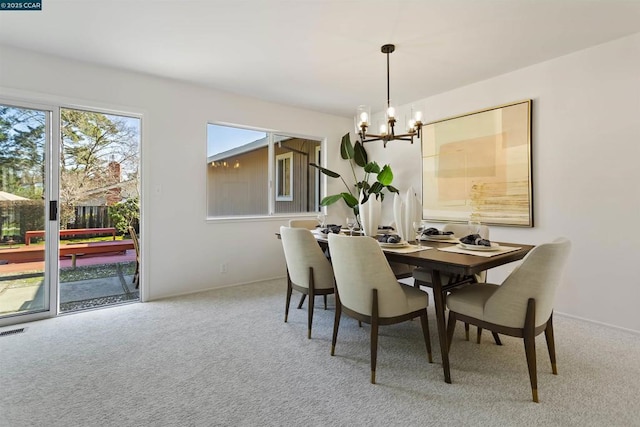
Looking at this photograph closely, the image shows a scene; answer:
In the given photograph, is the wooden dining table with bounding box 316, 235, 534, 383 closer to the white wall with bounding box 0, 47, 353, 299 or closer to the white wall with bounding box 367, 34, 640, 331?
the white wall with bounding box 367, 34, 640, 331

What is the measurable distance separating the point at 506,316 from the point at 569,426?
55cm

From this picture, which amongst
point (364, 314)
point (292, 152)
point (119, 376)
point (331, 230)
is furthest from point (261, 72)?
point (119, 376)

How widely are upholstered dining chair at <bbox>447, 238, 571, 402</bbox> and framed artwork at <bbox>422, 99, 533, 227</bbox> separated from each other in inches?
69.4

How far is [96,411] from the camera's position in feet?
5.45

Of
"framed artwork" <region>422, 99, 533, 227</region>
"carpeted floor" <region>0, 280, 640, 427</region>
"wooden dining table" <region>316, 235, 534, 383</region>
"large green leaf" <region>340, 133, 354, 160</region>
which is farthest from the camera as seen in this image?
"large green leaf" <region>340, 133, 354, 160</region>

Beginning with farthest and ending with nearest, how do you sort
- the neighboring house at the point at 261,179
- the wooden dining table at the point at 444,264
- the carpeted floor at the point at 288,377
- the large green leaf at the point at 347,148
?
the large green leaf at the point at 347,148
the neighboring house at the point at 261,179
the wooden dining table at the point at 444,264
the carpeted floor at the point at 288,377

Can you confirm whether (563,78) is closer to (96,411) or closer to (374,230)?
(374,230)

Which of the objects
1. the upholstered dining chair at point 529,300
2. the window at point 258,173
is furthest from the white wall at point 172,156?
the upholstered dining chair at point 529,300

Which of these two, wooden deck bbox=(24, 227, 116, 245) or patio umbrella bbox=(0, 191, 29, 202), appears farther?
wooden deck bbox=(24, 227, 116, 245)

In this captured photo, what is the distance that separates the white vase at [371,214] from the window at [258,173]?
2247 mm

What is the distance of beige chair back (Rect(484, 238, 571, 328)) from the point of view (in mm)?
1688

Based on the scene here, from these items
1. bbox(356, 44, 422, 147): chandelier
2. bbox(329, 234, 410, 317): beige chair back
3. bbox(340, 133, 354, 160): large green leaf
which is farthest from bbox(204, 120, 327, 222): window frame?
bbox(329, 234, 410, 317): beige chair back

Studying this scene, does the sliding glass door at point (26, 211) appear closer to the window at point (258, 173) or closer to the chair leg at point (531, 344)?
the window at point (258, 173)

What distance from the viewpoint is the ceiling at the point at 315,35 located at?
2271 millimetres
